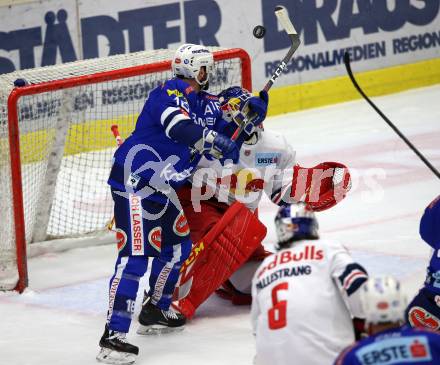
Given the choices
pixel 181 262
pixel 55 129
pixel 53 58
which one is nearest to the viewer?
pixel 181 262

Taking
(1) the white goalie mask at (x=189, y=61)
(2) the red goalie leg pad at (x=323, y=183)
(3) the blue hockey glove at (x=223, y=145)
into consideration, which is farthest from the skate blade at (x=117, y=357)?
(2) the red goalie leg pad at (x=323, y=183)

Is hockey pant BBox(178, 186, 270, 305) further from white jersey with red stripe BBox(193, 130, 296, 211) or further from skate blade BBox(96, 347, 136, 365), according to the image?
skate blade BBox(96, 347, 136, 365)

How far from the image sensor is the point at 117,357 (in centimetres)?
541

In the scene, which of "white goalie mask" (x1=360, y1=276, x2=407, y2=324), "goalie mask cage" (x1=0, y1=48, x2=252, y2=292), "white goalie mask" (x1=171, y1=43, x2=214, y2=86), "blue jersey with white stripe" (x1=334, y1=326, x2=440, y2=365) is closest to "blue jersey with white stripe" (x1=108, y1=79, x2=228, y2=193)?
"white goalie mask" (x1=171, y1=43, x2=214, y2=86)

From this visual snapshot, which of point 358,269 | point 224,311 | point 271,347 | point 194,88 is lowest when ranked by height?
point 224,311

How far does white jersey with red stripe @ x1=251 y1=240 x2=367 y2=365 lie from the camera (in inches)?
153

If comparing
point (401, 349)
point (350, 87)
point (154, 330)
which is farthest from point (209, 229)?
point (350, 87)

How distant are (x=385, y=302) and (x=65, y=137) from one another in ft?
14.8

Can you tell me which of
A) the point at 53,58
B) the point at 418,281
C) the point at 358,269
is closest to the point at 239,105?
the point at 418,281

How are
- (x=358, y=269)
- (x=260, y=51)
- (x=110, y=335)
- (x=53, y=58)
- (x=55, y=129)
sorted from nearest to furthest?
(x=358, y=269)
(x=110, y=335)
(x=55, y=129)
(x=53, y=58)
(x=260, y=51)

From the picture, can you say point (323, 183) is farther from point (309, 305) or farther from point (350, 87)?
point (350, 87)

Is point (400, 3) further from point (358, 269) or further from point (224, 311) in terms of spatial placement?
point (358, 269)

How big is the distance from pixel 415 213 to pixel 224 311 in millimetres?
2103

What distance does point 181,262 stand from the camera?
5824mm
